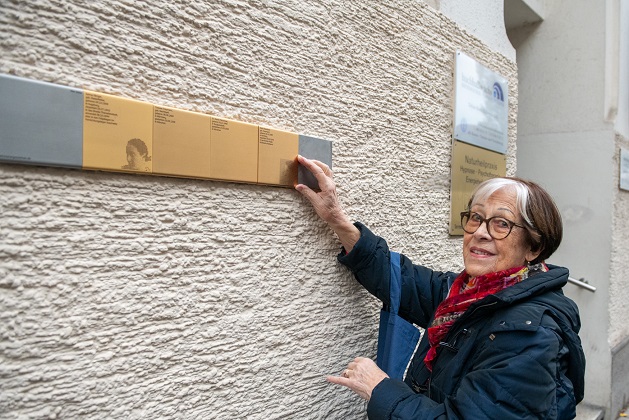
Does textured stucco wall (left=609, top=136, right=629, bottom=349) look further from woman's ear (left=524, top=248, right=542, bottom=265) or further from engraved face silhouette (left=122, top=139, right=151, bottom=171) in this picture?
engraved face silhouette (left=122, top=139, right=151, bottom=171)

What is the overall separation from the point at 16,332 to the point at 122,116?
57 centimetres

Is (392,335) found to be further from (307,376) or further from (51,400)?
(51,400)

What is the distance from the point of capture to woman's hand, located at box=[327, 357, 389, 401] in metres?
1.57

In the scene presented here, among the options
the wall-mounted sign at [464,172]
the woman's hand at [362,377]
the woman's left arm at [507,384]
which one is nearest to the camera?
the woman's left arm at [507,384]

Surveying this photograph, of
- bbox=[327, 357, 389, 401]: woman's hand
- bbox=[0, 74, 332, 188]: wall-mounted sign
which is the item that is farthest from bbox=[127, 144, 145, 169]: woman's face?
bbox=[327, 357, 389, 401]: woman's hand

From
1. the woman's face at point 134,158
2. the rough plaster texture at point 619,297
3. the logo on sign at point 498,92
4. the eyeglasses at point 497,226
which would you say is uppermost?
the logo on sign at point 498,92

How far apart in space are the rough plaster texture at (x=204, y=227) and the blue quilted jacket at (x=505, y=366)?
1.45 feet

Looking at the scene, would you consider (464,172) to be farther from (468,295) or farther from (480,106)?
(468,295)

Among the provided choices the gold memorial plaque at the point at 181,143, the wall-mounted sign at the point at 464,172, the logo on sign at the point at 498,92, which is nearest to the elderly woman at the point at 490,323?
the gold memorial plaque at the point at 181,143

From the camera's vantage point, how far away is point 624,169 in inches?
175

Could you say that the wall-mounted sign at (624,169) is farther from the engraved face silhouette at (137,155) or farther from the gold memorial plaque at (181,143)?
the engraved face silhouette at (137,155)

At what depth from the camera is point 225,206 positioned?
1.49 metres

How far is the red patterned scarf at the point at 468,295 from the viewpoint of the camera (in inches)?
61.8

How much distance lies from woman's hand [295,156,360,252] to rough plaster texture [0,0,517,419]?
56 millimetres
